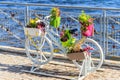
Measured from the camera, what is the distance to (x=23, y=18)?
10.7 metres

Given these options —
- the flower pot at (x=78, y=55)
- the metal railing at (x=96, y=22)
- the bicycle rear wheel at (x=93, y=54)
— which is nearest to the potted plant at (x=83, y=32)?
the flower pot at (x=78, y=55)

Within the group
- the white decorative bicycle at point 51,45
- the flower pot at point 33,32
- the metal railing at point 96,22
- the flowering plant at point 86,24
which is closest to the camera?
the flowering plant at point 86,24

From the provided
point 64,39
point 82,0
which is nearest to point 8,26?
point 64,39

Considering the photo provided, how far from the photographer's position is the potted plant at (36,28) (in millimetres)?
8688

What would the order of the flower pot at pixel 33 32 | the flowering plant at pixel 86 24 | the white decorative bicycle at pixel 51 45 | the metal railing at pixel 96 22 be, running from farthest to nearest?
the metal railing at pixel 96 22 → the flower pot at pixel 33 32 → the white decorative bicycle at pixel 51 45 → the flowering plant at pixel 86 24

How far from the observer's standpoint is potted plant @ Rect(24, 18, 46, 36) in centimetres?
869

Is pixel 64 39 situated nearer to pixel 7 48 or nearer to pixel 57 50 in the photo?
pixel 57 50

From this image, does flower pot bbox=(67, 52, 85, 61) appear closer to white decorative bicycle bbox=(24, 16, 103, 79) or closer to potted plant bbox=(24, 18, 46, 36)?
white decorative bicycle bbox=(24, 16, 103, 79)

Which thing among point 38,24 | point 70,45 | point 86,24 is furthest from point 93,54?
point 86,24

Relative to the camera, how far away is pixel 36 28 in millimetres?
8695

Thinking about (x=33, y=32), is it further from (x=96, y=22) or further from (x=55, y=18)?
(x=96, y=22)

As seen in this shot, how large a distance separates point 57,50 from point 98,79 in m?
1.13

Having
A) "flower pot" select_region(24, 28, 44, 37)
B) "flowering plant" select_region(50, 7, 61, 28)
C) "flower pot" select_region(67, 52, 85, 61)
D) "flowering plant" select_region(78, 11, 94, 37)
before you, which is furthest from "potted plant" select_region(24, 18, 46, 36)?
"flowering plant" select_region(78, 11, 94, 37)

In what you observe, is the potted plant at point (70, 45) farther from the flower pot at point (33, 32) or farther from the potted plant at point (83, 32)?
the flower pot at point (33, 32)
